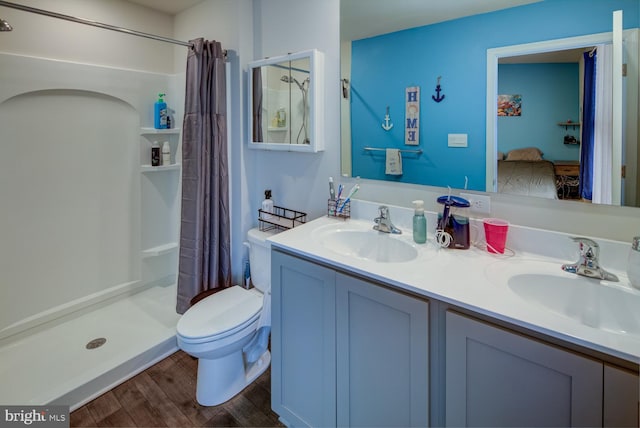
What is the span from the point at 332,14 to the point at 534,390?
179 cm

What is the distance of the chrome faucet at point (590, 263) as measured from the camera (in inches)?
42.3

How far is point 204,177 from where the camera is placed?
2.09 metres

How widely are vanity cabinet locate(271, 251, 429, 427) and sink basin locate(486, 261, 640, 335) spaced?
13.8 inches

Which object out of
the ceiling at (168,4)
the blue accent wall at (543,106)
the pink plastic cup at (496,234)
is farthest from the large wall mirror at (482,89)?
the ceiling at (168,4)

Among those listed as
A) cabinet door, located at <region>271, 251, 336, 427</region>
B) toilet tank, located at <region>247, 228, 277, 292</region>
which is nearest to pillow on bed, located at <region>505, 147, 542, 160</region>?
cabinet door, located at <region>271, 251, 336, 427</region>

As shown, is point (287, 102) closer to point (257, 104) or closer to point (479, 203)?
point (257, 104)

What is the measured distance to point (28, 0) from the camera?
1.92 metres

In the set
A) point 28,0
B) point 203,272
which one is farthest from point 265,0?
point 203,272

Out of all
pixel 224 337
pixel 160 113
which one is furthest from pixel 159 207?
pixel 224 337

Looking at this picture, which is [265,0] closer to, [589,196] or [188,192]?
[188,192]

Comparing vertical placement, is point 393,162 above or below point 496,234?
above

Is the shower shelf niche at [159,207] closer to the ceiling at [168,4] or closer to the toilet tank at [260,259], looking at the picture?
the ceiling at [168,4]

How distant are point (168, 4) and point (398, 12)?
1.75 metres

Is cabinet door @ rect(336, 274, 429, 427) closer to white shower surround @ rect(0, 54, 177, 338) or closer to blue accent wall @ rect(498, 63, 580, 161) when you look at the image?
blue accent wall @ rect(498, 63, 580, 161)
